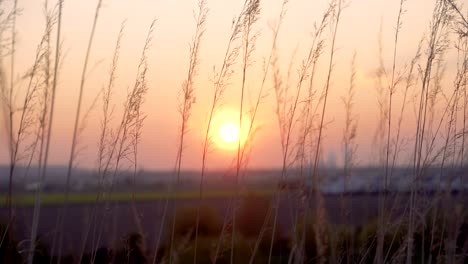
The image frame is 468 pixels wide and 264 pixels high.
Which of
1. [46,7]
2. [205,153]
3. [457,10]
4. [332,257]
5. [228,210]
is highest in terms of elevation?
[457,10]

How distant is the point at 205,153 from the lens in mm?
2857

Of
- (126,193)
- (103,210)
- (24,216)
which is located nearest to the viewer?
(24,216)

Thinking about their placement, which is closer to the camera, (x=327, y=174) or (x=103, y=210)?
(x=103, y=210)

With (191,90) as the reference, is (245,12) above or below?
above

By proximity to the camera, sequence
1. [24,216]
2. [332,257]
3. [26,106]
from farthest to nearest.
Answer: [332,257] → [24,216] → [26,106]

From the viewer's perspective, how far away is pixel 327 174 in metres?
3.51

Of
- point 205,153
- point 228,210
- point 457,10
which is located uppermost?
point 457,10

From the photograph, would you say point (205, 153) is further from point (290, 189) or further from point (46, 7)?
point (46, 7)

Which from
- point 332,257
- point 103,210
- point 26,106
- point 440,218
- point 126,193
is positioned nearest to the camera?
point 26,106

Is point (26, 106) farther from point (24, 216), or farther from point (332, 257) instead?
point (332, 257)

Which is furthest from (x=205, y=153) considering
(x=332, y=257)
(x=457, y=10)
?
(x=457, y=10)

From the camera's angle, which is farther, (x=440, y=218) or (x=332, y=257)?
(x=440, y=218)

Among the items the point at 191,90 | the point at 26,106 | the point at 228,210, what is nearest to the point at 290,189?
the point at 228,210

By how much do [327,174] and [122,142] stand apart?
126 centimetres
